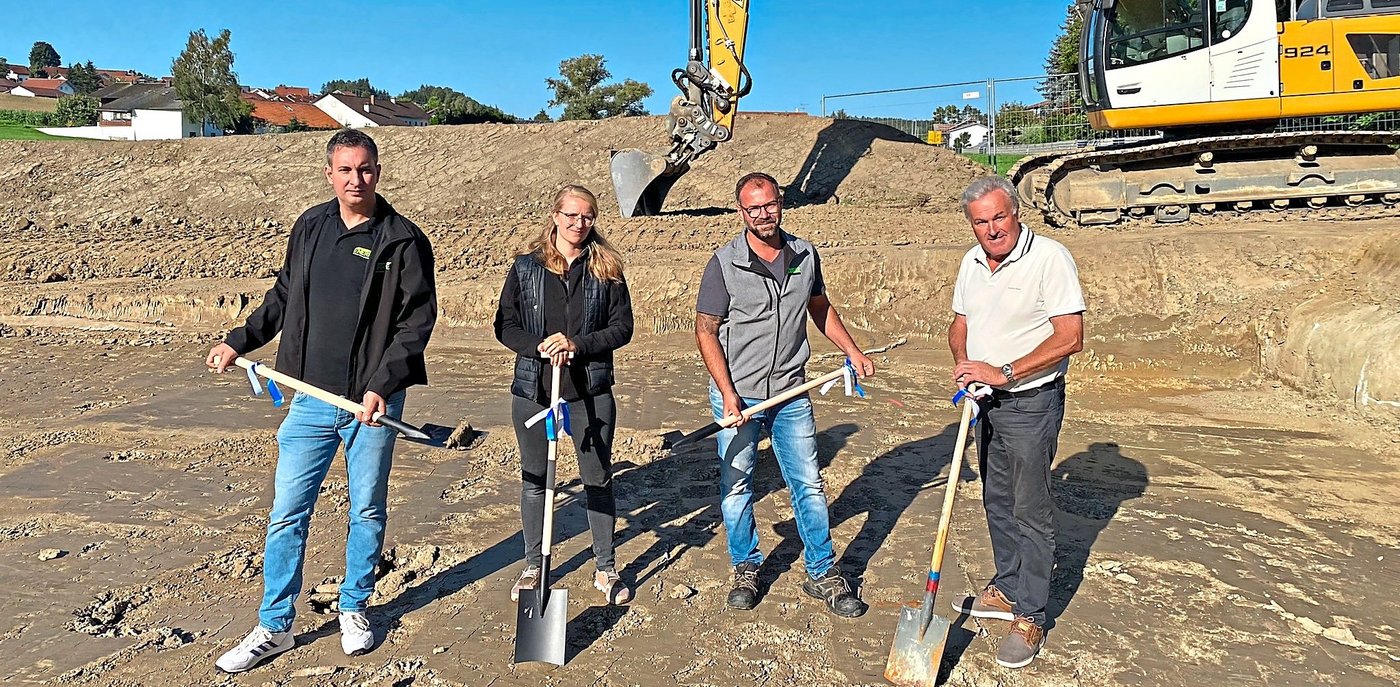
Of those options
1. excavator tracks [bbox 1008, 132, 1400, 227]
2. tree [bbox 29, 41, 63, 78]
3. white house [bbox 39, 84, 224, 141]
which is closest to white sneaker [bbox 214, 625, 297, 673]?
excavator tracks [bbox 1008, 132, 1400, 227]

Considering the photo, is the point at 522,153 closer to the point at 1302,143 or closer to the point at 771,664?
the point at 1302,143

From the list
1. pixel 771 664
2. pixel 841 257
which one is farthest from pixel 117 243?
pixel 771 664

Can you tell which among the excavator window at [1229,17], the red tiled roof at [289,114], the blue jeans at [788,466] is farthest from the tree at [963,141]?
the red tiled roof at [289,114]

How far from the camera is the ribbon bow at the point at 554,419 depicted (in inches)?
161

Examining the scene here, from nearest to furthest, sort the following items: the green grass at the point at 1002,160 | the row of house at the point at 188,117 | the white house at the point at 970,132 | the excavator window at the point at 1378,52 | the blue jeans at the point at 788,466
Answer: the blue jeans at the point at 788,466 < the excavator window at the point at 1378,52 < the green grass at the point at 1002,160 < the white house at the point at 970,132 < the row of house at the point at 188,117

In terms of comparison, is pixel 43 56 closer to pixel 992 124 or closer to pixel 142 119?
pixel 142 119

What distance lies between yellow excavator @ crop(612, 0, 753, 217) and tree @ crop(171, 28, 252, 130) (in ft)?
101

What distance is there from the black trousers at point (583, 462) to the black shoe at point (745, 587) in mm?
593

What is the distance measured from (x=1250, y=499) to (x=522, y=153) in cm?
1933

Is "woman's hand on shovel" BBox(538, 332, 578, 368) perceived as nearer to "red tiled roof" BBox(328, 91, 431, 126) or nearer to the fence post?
the fence post

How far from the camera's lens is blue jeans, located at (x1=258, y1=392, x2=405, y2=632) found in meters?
3.79

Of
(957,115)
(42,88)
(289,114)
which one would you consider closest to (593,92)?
(957,115)

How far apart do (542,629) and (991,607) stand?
1925 mm

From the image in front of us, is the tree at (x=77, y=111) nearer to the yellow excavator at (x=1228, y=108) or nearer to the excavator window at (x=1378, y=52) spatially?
the yellow excavator at (x=1228, y=108)
